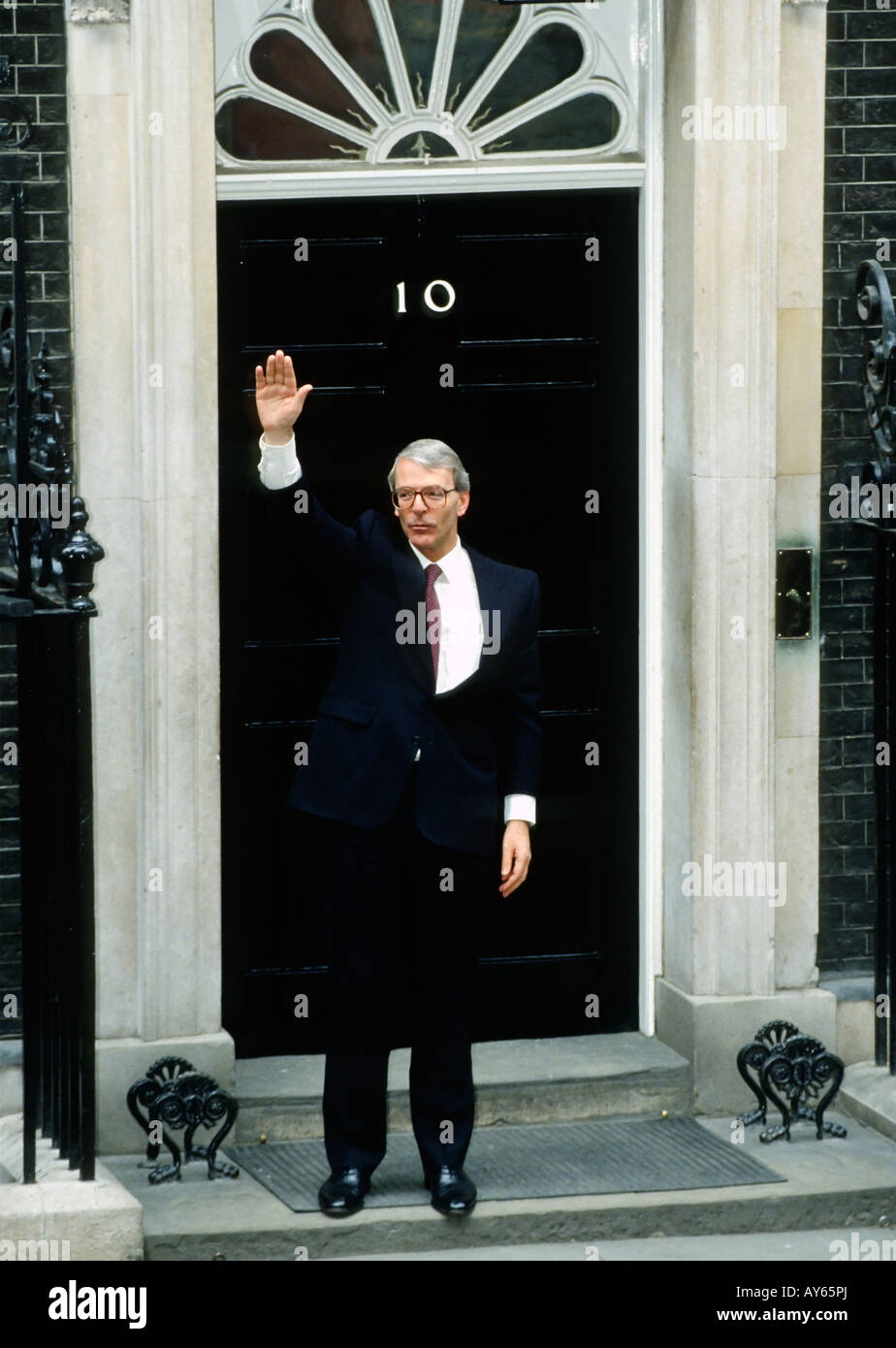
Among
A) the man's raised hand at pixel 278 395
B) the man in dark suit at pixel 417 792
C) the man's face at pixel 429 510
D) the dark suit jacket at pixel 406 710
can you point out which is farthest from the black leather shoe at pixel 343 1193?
the man's raised hand at pixel 278 395

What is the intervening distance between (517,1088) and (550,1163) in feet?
1.38

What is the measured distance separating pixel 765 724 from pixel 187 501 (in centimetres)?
190

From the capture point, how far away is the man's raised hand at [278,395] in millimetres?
6496

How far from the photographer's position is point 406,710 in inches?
271

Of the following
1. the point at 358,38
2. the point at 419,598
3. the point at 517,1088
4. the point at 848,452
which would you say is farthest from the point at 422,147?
the point at 517,1088

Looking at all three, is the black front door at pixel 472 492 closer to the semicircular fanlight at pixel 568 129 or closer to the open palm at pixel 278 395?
the semicircular fanlight at pixel 568 129

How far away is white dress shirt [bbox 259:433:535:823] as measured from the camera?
22.6 feet

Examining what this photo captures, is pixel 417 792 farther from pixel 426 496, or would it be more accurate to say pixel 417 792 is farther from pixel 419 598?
pixel 426 496

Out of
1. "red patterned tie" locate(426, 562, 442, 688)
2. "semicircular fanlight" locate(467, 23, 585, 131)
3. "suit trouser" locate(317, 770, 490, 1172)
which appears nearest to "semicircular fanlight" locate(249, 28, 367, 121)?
"semicircular fanlight" locate(467, 23, 585, 131)

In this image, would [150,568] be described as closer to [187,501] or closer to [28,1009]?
[187,501]

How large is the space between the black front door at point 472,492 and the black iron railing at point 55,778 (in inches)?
46.9

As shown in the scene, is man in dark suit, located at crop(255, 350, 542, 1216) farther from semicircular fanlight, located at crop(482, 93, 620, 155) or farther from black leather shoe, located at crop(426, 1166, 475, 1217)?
semicircular fanlight, located at crop(482, 93, 620, 155)

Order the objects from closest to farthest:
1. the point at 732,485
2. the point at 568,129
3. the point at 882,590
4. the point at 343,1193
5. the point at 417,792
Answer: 1. the point at 417,792
2. the point at 343,1193
3. the point at 882,590
4. the point at 732,485
5. the point at 568,129

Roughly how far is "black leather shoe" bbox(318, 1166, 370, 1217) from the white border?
1.57 metres
